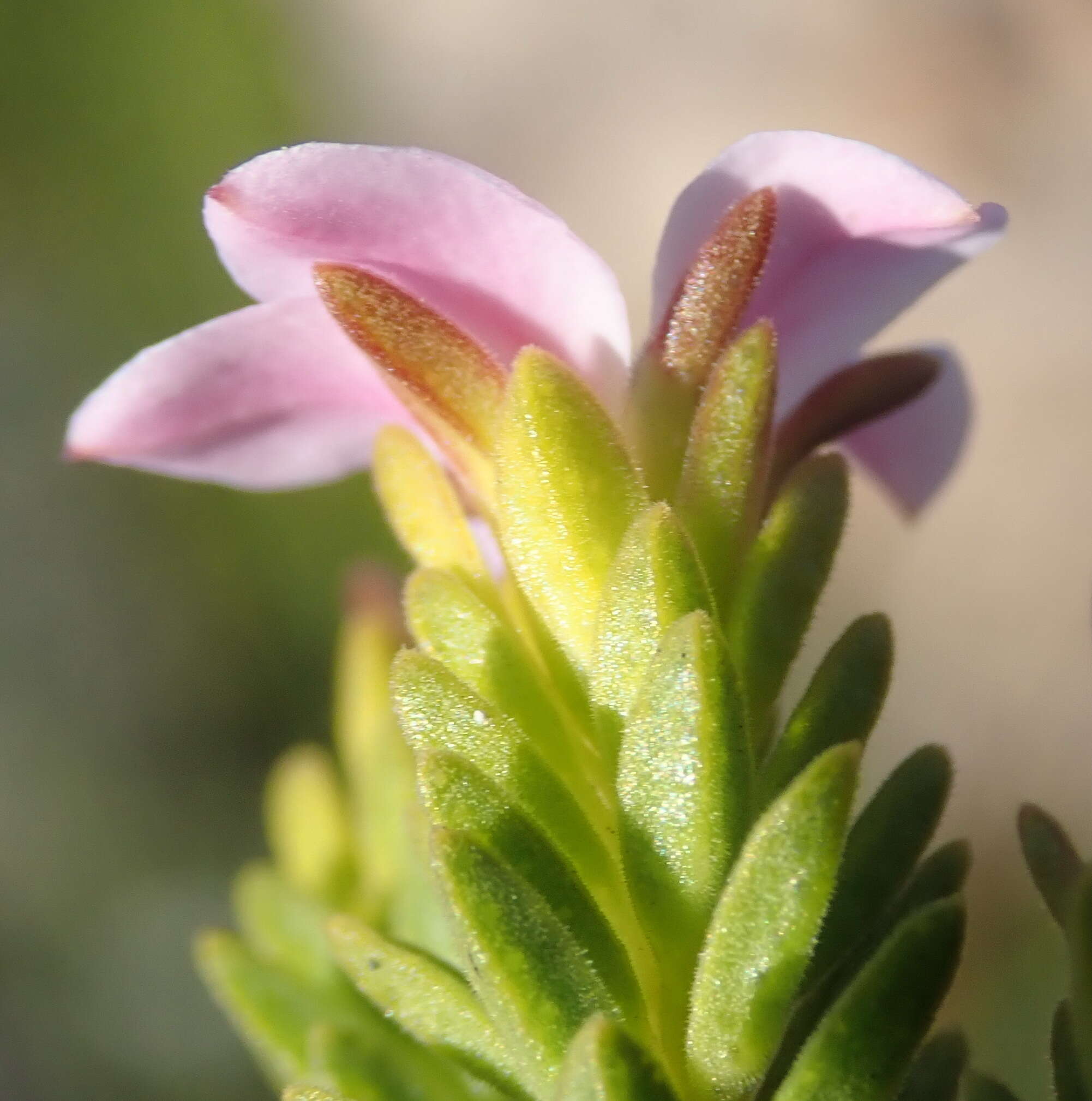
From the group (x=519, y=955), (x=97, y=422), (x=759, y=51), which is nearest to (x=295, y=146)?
(x=97, y=422)

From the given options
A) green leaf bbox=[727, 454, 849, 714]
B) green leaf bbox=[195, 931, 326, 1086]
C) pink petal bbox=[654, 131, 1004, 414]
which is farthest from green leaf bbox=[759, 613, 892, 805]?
green leaf bbox=[195, 931, 326, 1086]

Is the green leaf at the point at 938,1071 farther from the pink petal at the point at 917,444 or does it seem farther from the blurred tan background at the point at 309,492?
the blurred tan background at the point at 309,492

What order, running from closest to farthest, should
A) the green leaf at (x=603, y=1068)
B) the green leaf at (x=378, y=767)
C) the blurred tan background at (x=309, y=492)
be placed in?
the green leaf at (x=603, y=1068)
the green leaf at (x=378, y=767)
the blurred tan background at (x=309, y=492)

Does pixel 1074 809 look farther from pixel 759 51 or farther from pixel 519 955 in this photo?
pixel 519 955

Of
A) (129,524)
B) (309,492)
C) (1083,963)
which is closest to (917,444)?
(1083,963)

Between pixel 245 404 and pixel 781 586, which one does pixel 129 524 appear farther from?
pixel 781 586

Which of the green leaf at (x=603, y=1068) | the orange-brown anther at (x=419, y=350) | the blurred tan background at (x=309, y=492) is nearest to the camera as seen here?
the green leaf at (x=603, y=1068)

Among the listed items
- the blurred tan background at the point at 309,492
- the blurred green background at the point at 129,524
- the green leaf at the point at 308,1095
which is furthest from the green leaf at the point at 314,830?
the blurred green background at the point at 129,524
